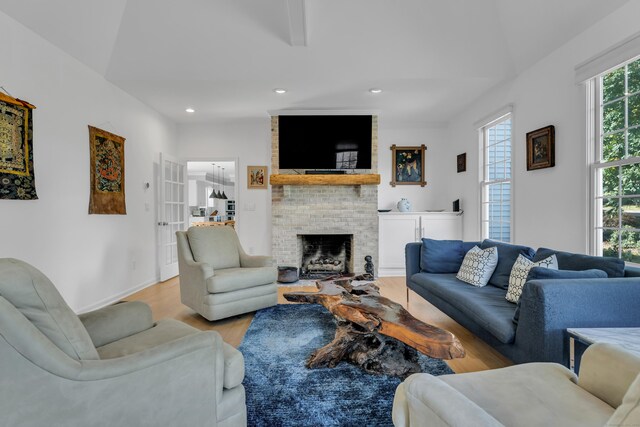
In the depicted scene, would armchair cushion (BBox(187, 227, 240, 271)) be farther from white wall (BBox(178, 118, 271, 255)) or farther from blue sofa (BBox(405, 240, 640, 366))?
blue sofa (BBox(405, 240, 640, 366))

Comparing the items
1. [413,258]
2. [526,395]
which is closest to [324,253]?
[413,258]

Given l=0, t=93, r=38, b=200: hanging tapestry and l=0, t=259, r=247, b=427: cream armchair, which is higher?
l=0, t=93, r=38, b=200: hanging tapestry

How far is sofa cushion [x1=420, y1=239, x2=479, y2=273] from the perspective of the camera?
3.34 m

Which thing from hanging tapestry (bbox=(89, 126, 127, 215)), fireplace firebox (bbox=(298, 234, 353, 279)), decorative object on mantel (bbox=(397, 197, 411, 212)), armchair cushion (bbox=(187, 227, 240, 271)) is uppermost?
hanging tapestry (bbox=(89, 126, 127, 215))

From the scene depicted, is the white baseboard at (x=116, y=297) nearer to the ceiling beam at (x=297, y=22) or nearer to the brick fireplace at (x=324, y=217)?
the brick fireplace at (x=324, y=217)

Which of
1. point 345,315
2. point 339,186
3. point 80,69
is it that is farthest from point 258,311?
point 80,69

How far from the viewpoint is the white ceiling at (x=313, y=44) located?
10.9 feet

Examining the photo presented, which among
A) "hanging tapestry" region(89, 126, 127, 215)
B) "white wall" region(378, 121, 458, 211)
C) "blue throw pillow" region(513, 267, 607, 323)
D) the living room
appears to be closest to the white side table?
"blue throw pillow" region(513, 267, 607, 323)

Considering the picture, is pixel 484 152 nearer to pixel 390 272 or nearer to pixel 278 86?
pixel 390 272

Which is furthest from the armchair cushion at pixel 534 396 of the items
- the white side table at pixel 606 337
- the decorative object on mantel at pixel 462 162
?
the decorative object on mantel at pixel 462 162

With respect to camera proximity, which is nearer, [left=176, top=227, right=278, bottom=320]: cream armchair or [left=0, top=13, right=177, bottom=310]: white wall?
[left=0, top=13, right=177, bottom=310]: white wall

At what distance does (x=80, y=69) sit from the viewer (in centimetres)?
330

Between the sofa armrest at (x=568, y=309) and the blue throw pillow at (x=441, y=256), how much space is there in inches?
62.9

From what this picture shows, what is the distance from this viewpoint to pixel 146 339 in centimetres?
157
